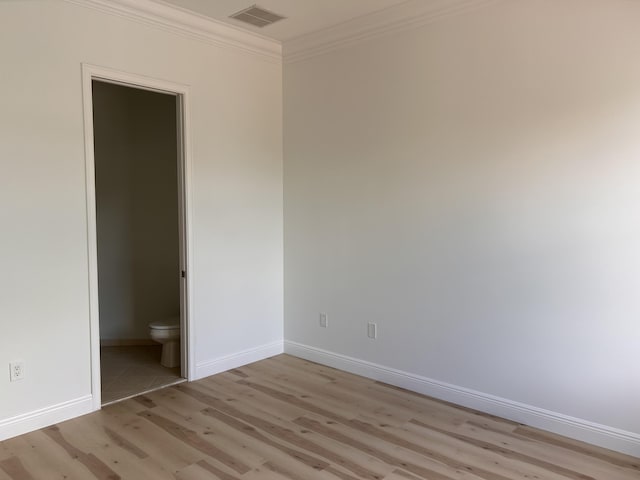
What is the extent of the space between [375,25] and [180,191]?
1.92 metres

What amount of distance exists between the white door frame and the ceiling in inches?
22.8

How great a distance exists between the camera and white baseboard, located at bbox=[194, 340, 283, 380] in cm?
387

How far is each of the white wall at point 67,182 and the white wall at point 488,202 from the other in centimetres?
75

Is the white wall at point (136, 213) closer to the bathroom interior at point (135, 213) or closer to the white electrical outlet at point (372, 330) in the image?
the bathroom interior at point (135, 213)

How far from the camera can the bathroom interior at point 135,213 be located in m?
4.77

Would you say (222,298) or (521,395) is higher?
(222,298)

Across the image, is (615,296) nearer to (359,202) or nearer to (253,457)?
(359,202)

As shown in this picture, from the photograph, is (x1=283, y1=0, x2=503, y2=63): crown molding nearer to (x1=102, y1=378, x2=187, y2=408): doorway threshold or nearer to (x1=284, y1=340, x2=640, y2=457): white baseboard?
(x1=284, y1=340, x2=640, y2=457): white baseboard

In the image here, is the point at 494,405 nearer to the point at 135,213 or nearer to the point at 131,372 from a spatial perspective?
the point at 131,372

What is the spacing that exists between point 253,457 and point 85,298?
4.93 ft

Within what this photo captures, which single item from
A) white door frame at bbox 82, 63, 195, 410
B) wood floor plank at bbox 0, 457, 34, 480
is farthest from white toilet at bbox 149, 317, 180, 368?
wood floor plank at bbox 0, 457, 34, 480

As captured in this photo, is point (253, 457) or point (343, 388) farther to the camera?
point (343, 388)

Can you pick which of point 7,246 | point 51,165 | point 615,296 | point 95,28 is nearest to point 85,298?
point 7,246

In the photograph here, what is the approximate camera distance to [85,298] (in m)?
3.15
